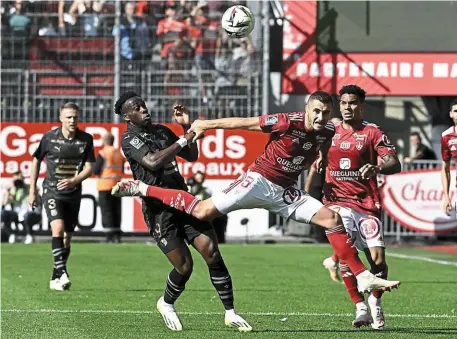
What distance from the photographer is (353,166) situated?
470 inches

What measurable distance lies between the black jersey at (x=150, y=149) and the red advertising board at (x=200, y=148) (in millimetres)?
16072

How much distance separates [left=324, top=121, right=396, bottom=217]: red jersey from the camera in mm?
11766

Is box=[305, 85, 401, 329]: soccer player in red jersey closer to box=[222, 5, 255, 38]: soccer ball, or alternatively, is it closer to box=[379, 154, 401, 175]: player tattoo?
box=[379, 154, 401, 175]: player tattoo

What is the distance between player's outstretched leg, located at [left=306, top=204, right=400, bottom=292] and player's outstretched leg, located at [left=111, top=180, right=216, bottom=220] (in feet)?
2.74

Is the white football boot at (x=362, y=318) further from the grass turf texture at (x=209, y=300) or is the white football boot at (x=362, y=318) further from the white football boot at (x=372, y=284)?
the white football boot at (x=372, y=284)

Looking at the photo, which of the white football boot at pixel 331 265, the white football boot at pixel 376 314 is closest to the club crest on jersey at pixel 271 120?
the white football boot at pixel 376 314

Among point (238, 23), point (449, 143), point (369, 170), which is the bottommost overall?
point (369, 170)

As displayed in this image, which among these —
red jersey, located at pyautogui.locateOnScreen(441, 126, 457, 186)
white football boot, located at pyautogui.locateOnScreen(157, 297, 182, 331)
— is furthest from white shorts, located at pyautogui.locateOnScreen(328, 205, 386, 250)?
Result: red jersey, located at pyautogui.locateOnScreen(441, 126, 457, 186)

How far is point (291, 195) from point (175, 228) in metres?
1.12

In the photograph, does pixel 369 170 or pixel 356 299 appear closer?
pixel 369 170

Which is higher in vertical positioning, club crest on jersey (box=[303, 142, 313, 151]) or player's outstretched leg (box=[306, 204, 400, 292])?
club crest on jersey (box=[303, 142, 313, 151])

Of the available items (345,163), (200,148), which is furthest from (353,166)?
(200,148)

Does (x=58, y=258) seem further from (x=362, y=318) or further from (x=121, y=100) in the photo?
(x=362, y=318)

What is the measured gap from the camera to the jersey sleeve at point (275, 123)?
10.4 m
